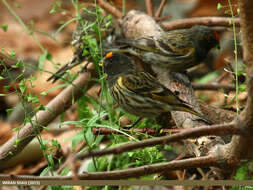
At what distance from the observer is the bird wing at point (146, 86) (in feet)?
11.8

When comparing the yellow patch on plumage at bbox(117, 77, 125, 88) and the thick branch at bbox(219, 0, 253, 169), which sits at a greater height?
the thick branch at bbox(219, 0, 253, 169)

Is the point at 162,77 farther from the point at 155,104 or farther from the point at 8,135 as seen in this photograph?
the point at 8,135

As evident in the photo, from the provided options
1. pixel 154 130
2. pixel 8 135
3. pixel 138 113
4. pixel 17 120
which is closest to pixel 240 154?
pixel 154 130

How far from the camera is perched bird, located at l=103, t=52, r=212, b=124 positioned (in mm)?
3602

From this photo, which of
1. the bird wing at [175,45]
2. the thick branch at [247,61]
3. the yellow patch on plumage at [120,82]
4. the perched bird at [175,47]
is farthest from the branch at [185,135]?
the bird wing at [175,45]

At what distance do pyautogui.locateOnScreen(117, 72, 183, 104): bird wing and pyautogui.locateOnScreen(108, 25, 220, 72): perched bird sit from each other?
0.76 m

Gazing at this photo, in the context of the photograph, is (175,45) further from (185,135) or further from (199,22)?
(185,135)

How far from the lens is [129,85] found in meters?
3.83

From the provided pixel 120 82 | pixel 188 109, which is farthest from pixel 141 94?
pixel 188 109

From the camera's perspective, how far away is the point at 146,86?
3.75 meters

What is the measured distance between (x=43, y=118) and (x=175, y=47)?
1.98m

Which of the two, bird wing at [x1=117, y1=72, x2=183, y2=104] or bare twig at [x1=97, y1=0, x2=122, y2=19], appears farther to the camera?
bare twig at [x1=97, y1=0, x2=122, y2=19]

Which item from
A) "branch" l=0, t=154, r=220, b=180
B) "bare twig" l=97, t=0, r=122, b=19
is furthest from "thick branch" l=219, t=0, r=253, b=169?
"bare twig" l=97, t=0, r=122, b=19

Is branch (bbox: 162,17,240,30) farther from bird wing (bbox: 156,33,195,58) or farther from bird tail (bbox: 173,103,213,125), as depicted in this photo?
bird tail (bbox: 173,103,213,125)
